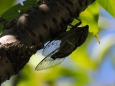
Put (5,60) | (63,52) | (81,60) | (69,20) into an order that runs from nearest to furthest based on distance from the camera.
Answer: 1. (5,60)
2. (69,20)
3. (63,52)
4. (81,60)

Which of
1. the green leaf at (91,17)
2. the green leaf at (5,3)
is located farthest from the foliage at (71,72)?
the green leaf at (91,17)

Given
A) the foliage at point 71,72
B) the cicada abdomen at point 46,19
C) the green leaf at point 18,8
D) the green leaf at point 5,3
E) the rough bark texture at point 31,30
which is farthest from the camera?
the foliage at point 71,72

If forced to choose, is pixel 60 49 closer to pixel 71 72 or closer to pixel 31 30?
pixel 31 30

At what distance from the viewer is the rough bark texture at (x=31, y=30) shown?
166 cm

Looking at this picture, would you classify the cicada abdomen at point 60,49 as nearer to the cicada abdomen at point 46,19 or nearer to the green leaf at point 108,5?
the green leaf at point 108,5

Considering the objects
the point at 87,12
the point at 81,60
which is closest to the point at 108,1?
the point at 87,12

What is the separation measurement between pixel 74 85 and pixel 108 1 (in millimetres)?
2239

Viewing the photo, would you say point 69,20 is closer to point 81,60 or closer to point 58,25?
point 58,25

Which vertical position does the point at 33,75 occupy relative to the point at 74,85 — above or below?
above

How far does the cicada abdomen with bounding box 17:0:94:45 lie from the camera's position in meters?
1.87

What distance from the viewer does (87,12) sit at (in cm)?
306

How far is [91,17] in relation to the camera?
3006 mm

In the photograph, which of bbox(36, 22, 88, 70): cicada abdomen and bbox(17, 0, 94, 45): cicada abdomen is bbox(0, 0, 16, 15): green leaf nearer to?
bbox(36, 22, 88, 70): cicada abdomen

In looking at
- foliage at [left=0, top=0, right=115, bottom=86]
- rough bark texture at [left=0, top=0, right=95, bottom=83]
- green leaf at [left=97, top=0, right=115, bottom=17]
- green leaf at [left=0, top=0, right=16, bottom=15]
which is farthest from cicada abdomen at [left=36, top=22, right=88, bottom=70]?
foliage at [left=0, top=0, right=115, bottom=86]
